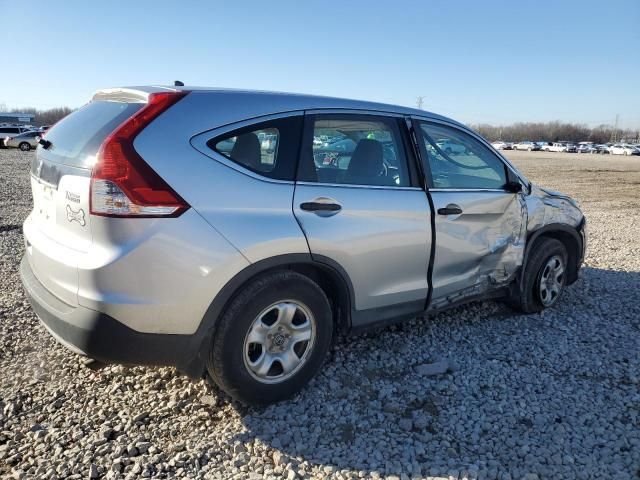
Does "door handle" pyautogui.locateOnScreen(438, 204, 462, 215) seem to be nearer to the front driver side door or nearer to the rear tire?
the front driver side door

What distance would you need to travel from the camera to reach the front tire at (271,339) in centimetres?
278

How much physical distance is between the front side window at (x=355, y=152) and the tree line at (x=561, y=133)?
13293 cm

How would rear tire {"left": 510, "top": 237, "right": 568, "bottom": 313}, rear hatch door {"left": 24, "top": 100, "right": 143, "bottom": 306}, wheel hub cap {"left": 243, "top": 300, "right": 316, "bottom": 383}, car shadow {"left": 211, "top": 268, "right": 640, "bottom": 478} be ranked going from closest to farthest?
rear hatch door {"left": 24, "top": 100, "right": 143, "bottom": 306}, car shadow {"left": 211, "top": 268, "right": 640, "bottom": 478}, wheel hub cap {"left": 243, "top": 300, "right": 316, "bottom": 383}, rear tire {"left": 510, "top": 237, "right": 568, "bottom": 313}

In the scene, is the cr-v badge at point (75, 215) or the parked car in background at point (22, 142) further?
the parked car in background at point (22, 142)

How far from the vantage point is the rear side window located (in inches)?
109

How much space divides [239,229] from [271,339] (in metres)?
0.71

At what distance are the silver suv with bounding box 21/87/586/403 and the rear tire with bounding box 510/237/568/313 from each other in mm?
949

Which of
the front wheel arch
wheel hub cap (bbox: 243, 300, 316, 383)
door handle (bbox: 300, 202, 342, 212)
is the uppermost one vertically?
door handle (bbox: 300, 202, 342, 212)

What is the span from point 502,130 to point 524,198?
149m

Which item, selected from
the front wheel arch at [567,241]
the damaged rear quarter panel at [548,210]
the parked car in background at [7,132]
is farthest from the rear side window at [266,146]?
the parked car in background at [7,132]

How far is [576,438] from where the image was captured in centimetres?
284

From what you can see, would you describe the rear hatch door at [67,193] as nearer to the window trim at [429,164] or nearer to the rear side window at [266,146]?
the rear side window at [266,146]

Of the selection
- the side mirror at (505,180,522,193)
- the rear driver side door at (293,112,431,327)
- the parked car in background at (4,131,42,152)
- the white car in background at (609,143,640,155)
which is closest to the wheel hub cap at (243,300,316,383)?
the rear driver side door at (293,112,431,327)

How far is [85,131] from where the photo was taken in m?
2.79
